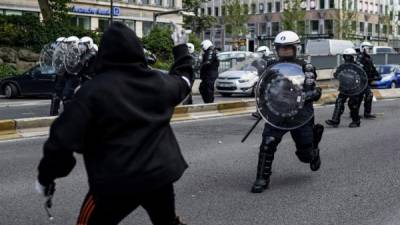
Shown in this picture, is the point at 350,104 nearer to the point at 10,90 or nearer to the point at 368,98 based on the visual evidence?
the point at 368,98

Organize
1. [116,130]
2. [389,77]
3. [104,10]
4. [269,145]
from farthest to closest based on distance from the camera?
[104,10]
[389,77]
[269,145]
[116,130]

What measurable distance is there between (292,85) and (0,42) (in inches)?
1105

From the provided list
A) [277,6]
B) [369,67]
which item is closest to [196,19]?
[277,6]

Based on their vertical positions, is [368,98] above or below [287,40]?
below

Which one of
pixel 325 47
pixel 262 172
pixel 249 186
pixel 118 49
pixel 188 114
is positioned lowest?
pixel 249 186

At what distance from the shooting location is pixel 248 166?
8.47 m

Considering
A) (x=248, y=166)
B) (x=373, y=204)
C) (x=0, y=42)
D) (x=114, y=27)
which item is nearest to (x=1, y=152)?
(x=248, y=166)

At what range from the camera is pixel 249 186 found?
716 cm

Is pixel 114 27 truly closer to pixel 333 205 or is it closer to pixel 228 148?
pixel 333 205

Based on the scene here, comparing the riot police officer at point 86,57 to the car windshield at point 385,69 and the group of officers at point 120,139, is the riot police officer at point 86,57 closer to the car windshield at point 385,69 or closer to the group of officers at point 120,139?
the group of officers at point 120,139

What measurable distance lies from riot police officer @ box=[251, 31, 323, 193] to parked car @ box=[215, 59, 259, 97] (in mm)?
15892

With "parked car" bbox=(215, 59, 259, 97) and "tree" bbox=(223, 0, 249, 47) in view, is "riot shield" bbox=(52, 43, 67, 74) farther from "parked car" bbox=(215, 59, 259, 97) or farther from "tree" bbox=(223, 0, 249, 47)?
"tree" bbox=(223, 0, 249, 47)

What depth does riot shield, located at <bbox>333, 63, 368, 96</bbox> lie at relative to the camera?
12961mm

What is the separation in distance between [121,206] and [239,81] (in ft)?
66.1
